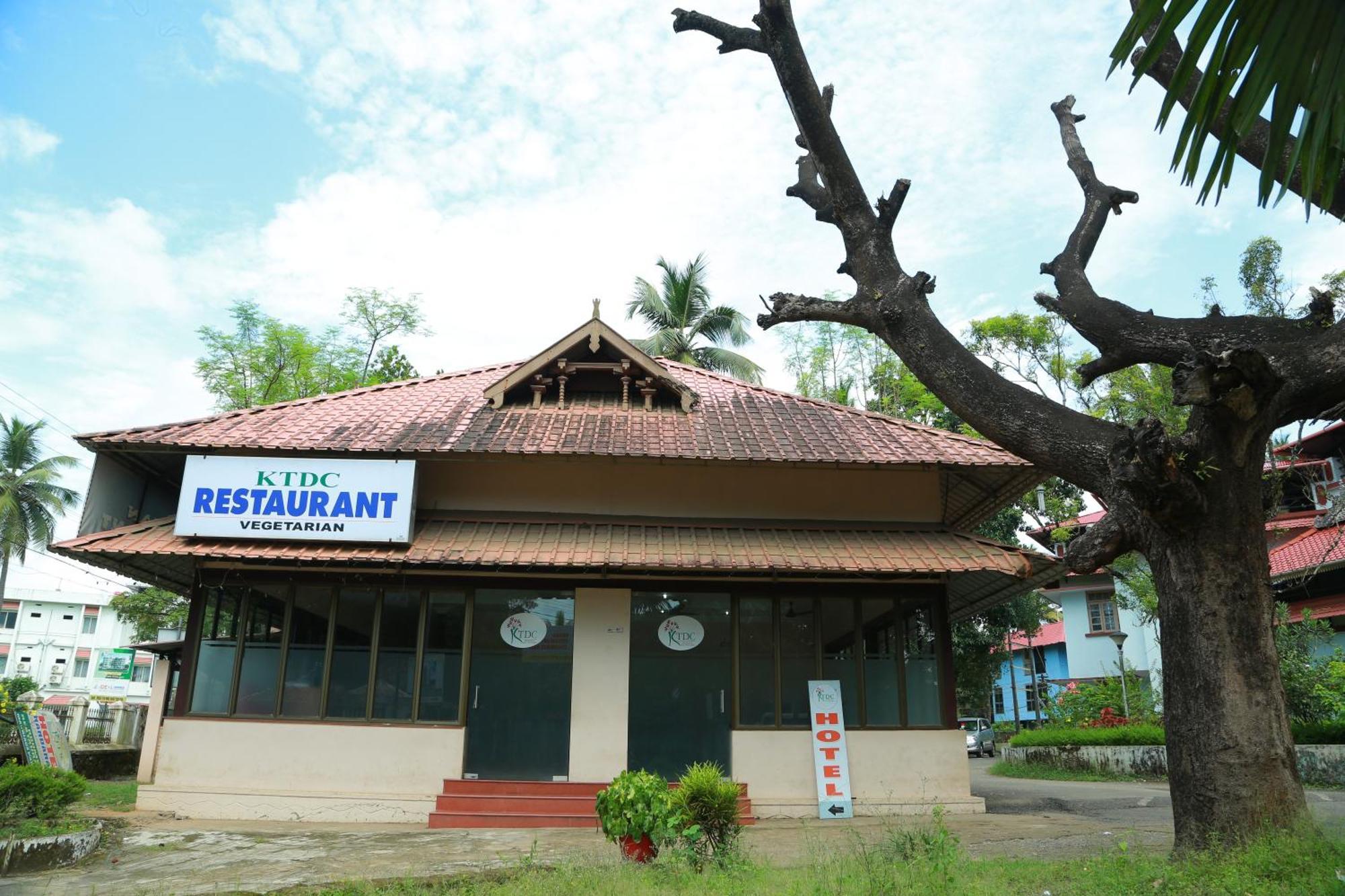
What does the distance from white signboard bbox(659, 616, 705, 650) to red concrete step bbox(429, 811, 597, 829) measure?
8.16 feet

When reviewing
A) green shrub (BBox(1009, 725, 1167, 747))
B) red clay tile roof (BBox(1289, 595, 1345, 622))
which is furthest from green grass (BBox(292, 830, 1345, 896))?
red clay tile roof (BBox(1289, 595, 1345, 622))

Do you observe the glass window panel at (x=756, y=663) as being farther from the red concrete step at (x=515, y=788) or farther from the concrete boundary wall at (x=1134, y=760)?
the concrete boundary wall at (x=1134, y=760)

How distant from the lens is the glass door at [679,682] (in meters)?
12.2

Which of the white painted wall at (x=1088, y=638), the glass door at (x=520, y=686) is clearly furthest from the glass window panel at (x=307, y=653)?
the white painted wall at (x=1088, y=638)

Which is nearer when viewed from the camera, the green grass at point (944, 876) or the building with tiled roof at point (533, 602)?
the green grass at point (944, 876)

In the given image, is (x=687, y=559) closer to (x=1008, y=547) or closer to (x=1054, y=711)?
(x=1008, y=547)

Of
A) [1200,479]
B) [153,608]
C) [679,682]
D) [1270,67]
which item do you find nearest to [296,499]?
[679,682]

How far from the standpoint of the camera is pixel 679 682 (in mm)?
12492

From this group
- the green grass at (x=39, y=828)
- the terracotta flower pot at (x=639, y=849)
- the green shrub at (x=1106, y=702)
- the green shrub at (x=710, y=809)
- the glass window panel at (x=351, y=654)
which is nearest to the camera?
the terracotta flower pot at (x=639, y=849)

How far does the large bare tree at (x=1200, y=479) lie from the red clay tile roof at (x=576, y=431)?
4.30 m

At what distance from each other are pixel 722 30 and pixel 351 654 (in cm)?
906

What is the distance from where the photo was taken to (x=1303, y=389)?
6.86 m

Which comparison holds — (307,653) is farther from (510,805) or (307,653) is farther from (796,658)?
(796,658)

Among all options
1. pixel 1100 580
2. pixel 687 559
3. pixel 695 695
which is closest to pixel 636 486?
pixel 687 559
